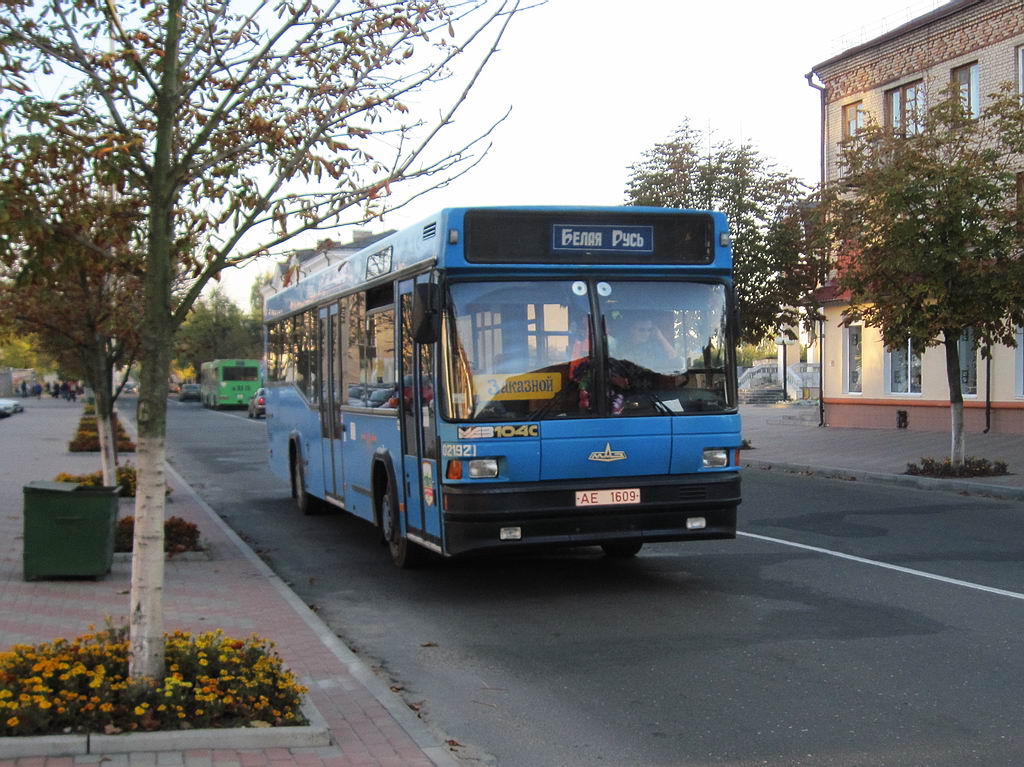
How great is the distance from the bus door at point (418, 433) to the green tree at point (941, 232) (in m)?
11.1

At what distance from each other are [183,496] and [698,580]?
1028 cm

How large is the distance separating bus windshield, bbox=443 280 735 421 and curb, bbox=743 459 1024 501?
9.32 metres

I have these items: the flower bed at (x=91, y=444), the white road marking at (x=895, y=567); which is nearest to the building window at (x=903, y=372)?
the white road marking at (x=895, y=567)

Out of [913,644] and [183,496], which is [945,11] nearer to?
[183,496]

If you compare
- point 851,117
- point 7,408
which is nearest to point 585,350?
point 851,117

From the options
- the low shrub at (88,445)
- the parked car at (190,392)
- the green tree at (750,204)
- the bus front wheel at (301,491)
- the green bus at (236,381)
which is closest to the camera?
the bus front wheel at (301,491)

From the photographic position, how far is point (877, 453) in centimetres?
2348

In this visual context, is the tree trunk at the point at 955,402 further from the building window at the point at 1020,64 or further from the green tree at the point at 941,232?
the building window at the point at 1020,64

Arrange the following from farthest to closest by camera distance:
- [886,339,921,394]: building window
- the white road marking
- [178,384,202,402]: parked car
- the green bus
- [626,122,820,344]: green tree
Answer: [178,384,202,402]: parked car, the green bus, [886,339,921,394]: building window, [626,122,820,344]: green tree, the white road marking

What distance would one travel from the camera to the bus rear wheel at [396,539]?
1015 centimetres

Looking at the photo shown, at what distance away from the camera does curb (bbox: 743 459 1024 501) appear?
1661 cm

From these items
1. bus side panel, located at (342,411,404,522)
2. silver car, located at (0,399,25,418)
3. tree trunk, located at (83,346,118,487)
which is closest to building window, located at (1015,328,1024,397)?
bus side panel, located at (342,411,404,522)

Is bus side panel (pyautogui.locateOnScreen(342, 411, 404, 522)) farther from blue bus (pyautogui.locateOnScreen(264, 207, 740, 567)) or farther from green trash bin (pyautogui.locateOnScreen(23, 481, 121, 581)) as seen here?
green trash bin (pyautogui.locateOnScreen(23, 481, 121, 581))

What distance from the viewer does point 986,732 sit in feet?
17.8
